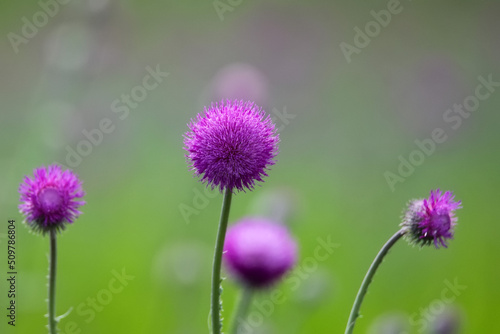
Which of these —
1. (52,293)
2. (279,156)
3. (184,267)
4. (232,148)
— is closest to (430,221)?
(232,148)

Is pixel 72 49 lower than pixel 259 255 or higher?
higher

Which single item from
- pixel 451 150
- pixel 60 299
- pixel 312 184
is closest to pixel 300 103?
pixel 312 184

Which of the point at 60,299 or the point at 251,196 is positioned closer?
the point at 60,299

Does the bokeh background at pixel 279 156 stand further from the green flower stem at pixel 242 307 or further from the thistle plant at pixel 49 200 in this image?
the thistle plant at pixel 49 200

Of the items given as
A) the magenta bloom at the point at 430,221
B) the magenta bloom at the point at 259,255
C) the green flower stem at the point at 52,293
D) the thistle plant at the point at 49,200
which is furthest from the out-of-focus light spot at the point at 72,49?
the magenta bloom at the point at 430,221

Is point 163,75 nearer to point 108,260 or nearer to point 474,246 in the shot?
point 108,260

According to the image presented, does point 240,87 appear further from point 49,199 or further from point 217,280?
point 217,280

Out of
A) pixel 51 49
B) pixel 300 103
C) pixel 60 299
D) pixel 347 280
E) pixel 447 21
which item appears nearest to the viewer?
pixel 51 49
